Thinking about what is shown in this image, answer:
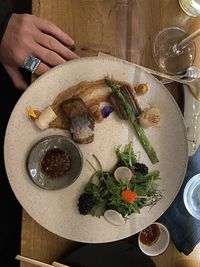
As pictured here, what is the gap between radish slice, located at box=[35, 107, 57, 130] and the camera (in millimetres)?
1329

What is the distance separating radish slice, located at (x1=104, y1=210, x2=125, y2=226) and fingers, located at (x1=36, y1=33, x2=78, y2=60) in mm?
506

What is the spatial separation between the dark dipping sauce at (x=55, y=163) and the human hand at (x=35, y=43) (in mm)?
257

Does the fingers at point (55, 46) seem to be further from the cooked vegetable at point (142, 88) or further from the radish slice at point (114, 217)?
the radish slice at point (114, 217)

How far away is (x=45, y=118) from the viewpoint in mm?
1332

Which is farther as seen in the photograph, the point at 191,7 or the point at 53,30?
the point at 191,7

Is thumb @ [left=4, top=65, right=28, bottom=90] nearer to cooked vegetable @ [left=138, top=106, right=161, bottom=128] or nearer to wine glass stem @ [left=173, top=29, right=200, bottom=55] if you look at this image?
cooked vegetable @ [left=138, top=106, right=161, bottom=128]

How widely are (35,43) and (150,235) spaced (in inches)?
29.1

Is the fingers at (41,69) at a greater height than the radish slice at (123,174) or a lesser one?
greater

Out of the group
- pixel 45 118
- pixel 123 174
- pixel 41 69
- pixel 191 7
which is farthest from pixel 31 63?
pixel 191 7

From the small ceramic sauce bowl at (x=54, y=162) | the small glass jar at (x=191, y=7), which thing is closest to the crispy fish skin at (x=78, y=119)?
the small ceramic sauce bowl at (x=54, y=162)

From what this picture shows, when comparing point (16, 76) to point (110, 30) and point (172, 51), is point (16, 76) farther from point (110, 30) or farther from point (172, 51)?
point (172, 51)

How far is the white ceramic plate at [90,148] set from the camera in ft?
4.37

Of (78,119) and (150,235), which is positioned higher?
(78,119)

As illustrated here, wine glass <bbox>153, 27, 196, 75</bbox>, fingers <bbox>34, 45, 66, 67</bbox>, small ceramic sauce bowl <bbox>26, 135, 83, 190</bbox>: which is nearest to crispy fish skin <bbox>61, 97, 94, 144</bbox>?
small ceramic sauce bowl <bbox>26, 135, 83, 190</bbox>
